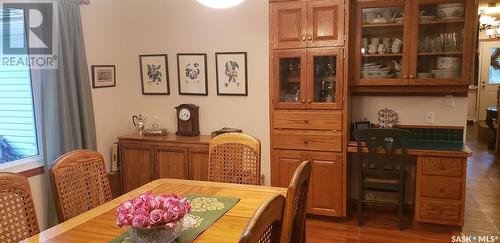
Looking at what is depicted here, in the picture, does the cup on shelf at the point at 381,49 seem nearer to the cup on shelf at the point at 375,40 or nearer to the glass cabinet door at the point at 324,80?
the cup on shelf at the point at 375,40

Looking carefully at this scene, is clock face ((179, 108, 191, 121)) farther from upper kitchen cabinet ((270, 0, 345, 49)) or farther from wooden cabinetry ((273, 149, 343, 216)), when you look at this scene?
upper kitchen cabinet ((270, 0, 345, 49))

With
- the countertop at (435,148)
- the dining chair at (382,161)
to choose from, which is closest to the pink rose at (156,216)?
the dining chair at (382,161)

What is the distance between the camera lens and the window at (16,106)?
3021mm

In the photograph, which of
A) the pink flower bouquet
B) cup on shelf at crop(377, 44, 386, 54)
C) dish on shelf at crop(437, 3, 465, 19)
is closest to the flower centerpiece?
the pink flower bouquet

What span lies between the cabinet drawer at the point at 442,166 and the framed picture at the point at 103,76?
10.4ft

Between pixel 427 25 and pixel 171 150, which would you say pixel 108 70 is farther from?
pixel 427 25

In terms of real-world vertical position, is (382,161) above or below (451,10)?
below

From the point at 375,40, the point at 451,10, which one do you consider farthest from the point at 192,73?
the point at 451,10

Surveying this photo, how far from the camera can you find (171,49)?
168 inches

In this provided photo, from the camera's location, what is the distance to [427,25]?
346cm

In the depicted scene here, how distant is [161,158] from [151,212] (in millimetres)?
2596

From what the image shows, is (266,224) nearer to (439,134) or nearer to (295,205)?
(295,205)

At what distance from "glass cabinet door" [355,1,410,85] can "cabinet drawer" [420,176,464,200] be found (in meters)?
0.90

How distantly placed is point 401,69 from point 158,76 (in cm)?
257
